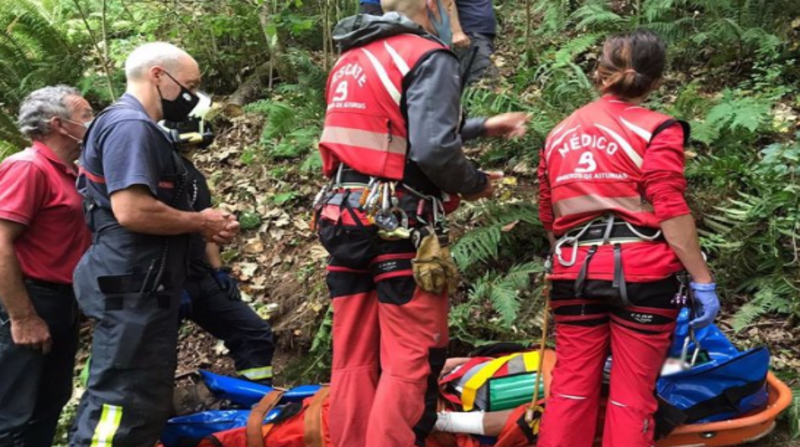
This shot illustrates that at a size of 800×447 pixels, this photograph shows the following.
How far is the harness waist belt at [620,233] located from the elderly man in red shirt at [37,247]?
2.96m

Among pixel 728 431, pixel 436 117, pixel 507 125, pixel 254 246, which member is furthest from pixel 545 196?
pixel 254 246

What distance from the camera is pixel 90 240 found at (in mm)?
4129

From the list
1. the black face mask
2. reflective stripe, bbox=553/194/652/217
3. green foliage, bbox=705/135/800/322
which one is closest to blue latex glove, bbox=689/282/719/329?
reflective stripe, bbox=553/194/652/217

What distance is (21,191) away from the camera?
3.80 meters

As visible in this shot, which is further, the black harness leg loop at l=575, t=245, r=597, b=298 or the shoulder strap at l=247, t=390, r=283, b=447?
the shoulder strap at l=247, t=390, r=283, b=447

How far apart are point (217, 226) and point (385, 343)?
1.18 m

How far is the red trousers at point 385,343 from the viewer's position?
10.9 ft

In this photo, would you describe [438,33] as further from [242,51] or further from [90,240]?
[242,51]

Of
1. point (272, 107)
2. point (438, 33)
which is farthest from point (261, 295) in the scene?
point (438, 33)

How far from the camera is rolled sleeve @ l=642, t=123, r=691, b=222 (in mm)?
2977

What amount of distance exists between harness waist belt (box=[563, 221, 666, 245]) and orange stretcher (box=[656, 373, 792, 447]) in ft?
3.50

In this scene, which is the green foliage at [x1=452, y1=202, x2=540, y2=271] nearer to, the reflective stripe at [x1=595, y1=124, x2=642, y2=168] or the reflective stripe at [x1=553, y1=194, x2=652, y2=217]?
the reflective stripe at [x1=553, y1=194, x2=652, y2=217]

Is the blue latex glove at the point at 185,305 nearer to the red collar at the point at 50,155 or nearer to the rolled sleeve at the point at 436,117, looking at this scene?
the red collar at the point at 50,155

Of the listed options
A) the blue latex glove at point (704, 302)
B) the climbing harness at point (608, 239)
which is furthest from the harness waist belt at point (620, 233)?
the blue latex glove at point (704, 302)
